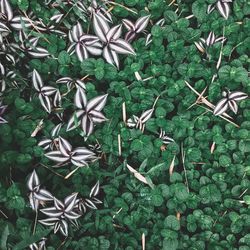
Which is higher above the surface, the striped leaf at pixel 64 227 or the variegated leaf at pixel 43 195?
the variegated leaf at pixel 43 195

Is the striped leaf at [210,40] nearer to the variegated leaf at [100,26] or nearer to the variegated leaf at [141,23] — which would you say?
the variegated leaf at [141,23]

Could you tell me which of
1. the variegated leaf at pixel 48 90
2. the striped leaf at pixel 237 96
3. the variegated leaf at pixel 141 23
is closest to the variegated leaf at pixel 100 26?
the variegated leaf at pixel 141 23

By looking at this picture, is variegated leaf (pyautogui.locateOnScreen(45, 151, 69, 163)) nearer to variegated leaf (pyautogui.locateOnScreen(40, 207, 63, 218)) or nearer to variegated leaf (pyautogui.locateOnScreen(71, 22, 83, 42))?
variegated leaf (pyautogui.locateOnScreen(40, 207, 63, 218))

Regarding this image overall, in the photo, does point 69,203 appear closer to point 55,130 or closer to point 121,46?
point 55,130

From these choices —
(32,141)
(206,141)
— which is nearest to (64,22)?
(32,141)

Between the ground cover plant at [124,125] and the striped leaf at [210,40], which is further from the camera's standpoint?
the striped leaf at [210,40]

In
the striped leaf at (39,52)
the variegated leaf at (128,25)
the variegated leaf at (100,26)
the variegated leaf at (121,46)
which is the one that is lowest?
the striped leaf at (39,52)

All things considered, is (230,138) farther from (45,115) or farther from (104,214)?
(45,115)

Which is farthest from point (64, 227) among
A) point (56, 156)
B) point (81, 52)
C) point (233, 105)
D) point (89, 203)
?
point (233, 105)
